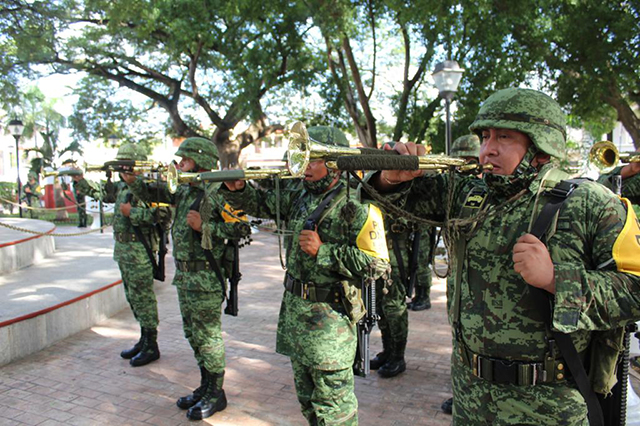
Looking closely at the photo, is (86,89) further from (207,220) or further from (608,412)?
(608,412)

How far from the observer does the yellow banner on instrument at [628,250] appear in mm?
1952

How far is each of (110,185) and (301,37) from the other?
30.2ft

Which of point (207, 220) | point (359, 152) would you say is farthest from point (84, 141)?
point (359, 152)

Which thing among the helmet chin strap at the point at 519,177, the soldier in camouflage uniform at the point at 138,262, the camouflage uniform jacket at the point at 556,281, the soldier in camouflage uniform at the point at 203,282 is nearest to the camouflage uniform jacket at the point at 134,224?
the soldier in camouflage uniform at the point at 138,262

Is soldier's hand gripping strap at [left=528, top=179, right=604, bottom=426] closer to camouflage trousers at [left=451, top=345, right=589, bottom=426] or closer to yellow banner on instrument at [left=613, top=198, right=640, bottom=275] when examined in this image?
camouflage trousers at [left=451, top=345, right=589, bottom=426]

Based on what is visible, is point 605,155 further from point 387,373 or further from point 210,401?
point 210,401

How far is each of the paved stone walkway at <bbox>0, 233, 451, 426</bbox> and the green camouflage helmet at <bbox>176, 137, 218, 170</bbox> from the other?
7.31 feet

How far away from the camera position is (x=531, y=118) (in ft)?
7.35

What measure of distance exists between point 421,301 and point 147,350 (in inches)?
159

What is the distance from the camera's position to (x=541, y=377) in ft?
6.99

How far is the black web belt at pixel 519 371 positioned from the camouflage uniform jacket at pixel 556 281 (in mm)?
32

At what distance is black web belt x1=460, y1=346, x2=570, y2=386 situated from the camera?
6.98 ft

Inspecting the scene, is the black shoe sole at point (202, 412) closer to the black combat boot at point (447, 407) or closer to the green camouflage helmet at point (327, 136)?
the black combat boot at point (447, 407)

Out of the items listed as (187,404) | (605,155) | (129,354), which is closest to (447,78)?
(605,155)
